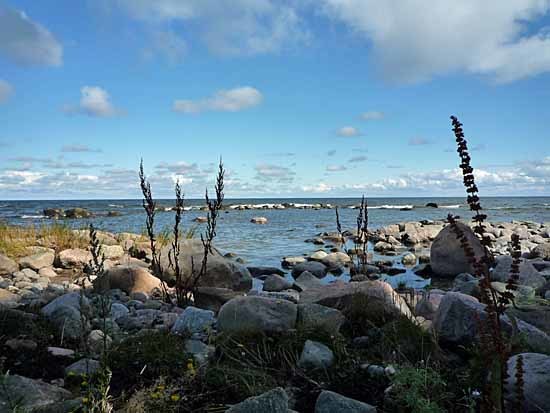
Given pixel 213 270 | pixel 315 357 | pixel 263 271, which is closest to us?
pixel 315 357

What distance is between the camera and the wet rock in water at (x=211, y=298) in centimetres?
589

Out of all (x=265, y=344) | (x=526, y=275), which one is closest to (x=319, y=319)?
(x=265, y=344)

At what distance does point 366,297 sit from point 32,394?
299cm

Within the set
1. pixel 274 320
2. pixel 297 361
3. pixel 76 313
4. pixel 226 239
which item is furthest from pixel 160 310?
pixel 226 239

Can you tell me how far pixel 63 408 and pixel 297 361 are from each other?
1.56 metres

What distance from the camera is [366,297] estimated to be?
185 inches

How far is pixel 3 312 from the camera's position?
437 cm

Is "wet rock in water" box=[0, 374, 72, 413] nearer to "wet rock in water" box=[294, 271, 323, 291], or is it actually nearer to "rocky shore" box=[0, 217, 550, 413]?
"rocky shore" box=[0, 217, 550, 413]

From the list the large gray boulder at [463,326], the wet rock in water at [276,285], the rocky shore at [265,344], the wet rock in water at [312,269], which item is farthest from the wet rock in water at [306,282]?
the large gray boulder at [463,326]

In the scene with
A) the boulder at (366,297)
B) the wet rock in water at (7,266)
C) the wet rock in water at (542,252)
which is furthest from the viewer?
the wet rock in water at (542,252)

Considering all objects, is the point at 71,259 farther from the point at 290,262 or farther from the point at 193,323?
the point at 193,323

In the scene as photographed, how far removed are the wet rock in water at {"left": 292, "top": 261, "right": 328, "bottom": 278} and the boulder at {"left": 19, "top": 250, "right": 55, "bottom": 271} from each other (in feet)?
18.5

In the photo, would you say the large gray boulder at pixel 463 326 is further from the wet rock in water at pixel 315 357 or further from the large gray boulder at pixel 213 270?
the large gray boulder at pixel 213 270

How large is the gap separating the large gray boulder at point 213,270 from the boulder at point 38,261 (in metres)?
3.50
